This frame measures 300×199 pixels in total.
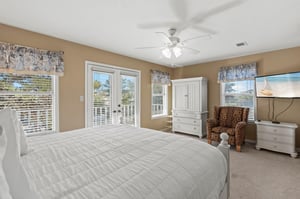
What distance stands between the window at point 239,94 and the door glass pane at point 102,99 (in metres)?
3.31

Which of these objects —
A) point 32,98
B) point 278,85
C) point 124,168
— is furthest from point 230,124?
point 32,98

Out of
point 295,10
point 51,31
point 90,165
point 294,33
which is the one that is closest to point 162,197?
point 90,165

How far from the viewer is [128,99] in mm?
4336

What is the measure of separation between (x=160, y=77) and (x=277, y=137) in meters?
3.36

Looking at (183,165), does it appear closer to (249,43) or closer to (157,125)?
(249,43)

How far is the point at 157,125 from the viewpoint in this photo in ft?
16.9

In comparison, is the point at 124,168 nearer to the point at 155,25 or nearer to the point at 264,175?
the point at 155,25

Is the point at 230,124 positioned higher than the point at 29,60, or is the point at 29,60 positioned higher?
the point at 29,60

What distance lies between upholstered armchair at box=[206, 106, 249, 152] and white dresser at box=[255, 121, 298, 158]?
0.36 m

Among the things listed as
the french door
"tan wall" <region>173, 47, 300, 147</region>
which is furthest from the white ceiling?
the french door

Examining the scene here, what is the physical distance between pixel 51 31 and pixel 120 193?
2.98 m

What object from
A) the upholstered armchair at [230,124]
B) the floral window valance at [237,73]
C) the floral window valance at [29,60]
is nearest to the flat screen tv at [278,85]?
the floral window valance at [237,73]

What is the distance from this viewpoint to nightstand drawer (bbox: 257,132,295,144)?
10.5 ft

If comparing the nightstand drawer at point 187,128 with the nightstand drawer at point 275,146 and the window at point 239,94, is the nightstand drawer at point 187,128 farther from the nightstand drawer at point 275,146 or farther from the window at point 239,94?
the nightstand drawer at point 275,146
